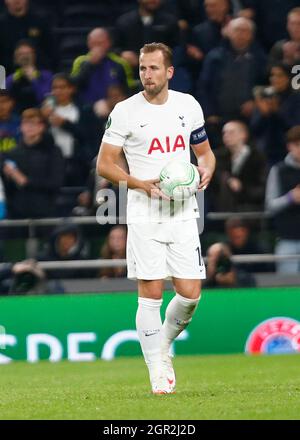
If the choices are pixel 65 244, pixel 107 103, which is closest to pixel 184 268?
pixel 65 244

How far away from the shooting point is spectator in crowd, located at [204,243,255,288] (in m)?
12.9

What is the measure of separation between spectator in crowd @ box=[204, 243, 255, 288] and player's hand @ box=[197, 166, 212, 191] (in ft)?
15.4

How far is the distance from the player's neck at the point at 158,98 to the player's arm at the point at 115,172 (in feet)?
1.21

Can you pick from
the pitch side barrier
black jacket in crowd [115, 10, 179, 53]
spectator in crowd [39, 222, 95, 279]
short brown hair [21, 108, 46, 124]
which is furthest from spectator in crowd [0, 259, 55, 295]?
black jacket in crowd [115, 10, 179, 53]

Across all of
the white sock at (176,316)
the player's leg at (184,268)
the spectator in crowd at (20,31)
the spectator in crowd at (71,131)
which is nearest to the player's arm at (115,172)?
the player's leg at (184,268)

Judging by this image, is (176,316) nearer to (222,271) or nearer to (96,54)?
(222,271)

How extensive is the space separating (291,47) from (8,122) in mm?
3316

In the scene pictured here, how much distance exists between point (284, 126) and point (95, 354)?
3.44 metres

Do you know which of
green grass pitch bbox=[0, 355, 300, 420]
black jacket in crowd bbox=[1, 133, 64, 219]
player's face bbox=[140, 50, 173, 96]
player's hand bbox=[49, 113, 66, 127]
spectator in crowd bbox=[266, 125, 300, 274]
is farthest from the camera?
player's hand bbox=[49, 113, 66, 127]

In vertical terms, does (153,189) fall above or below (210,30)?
below

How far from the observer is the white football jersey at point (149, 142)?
800 cm

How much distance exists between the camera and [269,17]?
49.3 ft

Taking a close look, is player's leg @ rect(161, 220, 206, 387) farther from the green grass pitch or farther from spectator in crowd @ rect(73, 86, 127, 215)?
spectator in crowd @ rect(73, 86, 127, 215)

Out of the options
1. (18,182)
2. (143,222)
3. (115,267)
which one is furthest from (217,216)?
(143,222)
